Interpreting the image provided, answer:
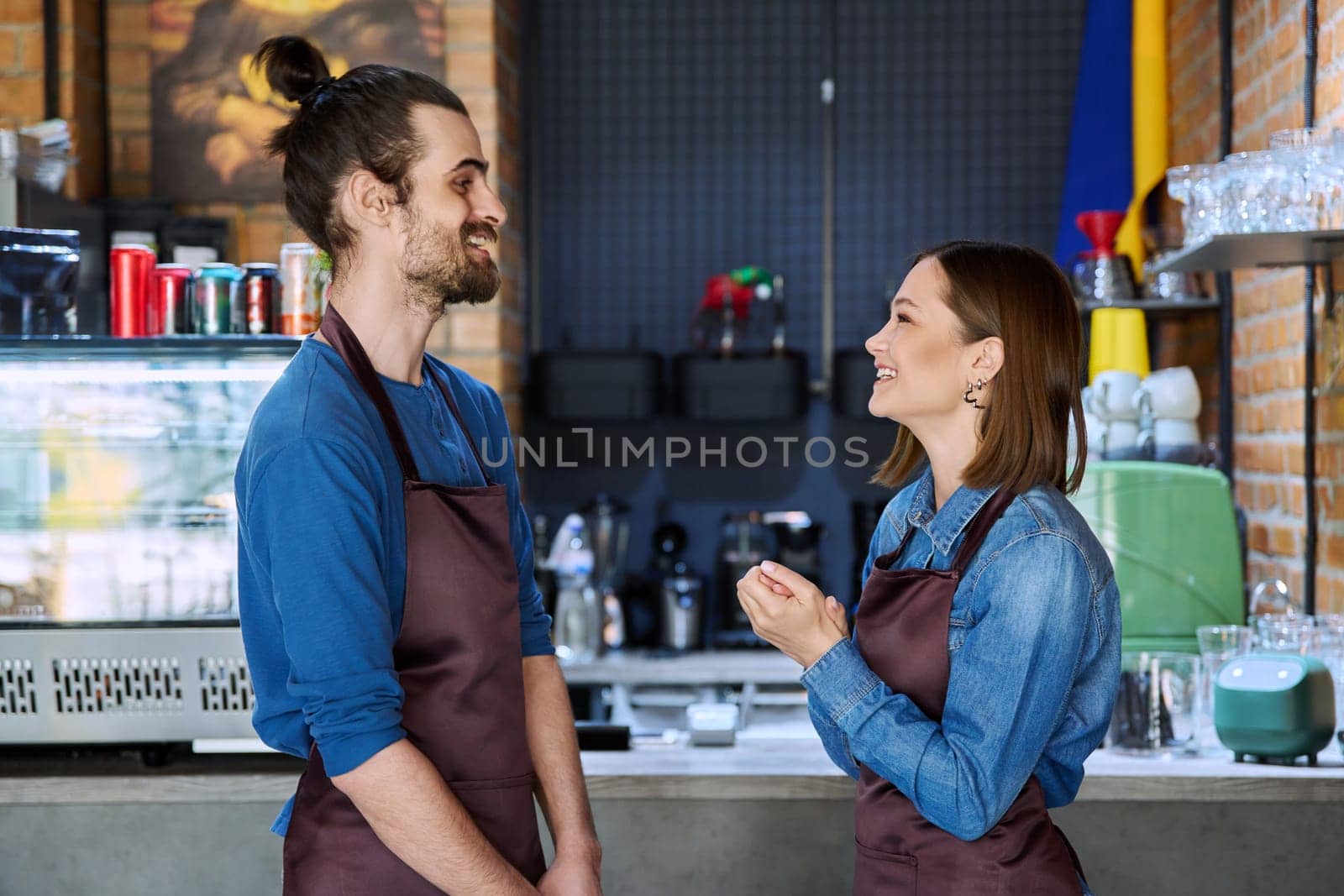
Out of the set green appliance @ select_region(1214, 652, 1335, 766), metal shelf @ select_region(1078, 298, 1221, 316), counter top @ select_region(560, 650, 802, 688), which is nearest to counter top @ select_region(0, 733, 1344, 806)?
green appliance @ select_region(1214, 652, 1335, 766)

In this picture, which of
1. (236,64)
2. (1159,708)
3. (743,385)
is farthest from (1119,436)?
(236,64)

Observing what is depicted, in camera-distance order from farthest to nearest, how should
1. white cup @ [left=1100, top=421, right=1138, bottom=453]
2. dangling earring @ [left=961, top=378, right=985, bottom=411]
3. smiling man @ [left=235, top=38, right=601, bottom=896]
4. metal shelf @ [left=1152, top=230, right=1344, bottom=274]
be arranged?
white cup @ [left=1100, top=421, right=1138, bottom=453], metal shelf @ [left=1152, top=230, right=1344, bottom=274], dangling earring @ [left=961, top=378, right=985, bottom=411], smiling man @ [left=235, top=38, right=601, bottom=896]

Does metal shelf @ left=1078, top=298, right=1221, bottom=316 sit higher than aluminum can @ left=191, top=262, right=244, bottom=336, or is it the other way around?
metal shelf @ left=1078, top=298, right=1221, bottom=316

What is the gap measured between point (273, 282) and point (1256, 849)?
5.84 ft

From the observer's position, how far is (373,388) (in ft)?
4.54

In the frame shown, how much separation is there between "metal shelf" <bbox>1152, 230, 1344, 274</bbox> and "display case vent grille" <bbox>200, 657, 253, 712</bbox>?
1756 millimetres

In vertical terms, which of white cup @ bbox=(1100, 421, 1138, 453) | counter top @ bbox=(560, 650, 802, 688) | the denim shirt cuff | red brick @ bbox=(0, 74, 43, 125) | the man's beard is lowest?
counter top @ bbox=(560, 650, 802, 688)

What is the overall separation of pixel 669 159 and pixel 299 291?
7.77ft

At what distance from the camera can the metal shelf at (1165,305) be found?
10.8 feet

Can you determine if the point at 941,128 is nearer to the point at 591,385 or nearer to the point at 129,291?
the point at 591,385

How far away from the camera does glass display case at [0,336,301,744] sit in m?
1.98

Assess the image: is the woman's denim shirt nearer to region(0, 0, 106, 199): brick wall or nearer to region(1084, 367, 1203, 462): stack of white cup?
region(1084, 367, 1203, 462): stack of white cup

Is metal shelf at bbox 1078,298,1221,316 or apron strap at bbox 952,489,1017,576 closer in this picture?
apron strap at bbox 952,489,1017,576

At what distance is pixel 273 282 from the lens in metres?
2.18
